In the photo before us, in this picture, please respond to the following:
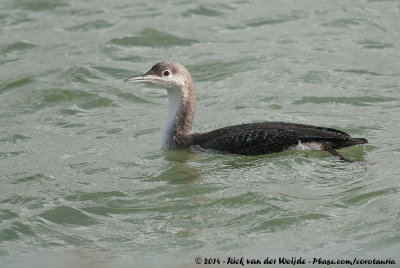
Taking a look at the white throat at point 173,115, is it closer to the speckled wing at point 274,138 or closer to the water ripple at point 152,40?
the speckled wing at point 274,138

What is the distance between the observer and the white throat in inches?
392

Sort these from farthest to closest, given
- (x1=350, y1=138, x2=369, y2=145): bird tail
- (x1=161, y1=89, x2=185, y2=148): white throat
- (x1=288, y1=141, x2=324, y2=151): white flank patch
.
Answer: (x1=161, y1=89, x2=185, y2=148): white throat, (x1=288, y1=141, x2=324, y2=151): white flank patch, (x1=350, y1=138, x2=369, y2=145): bird tail

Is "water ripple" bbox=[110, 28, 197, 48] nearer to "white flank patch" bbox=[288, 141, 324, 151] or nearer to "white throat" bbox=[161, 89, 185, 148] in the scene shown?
"white throat" bbox=[161, 89, 185, 148]

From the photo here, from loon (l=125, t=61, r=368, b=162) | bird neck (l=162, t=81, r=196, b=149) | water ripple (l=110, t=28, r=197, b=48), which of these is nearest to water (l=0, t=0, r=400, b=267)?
water ripple (l=110, t=28, r=197, b=48)

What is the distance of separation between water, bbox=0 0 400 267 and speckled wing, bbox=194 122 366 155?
15cm

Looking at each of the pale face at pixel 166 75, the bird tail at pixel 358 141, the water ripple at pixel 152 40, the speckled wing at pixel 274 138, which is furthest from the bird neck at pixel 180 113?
the water ripple at pixel 152 40

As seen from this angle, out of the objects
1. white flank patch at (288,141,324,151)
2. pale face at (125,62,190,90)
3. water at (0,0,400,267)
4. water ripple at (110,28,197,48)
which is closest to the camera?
water at (0,0,400,267)

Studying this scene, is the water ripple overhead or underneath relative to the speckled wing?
overhead

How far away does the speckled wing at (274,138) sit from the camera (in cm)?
898

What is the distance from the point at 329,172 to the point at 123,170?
2.22 metres

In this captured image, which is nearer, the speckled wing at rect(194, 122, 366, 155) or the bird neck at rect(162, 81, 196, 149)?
the speckled wing at rect(194, 122, 366, 155)

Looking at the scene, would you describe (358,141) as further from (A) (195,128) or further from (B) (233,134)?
(A) (195,128)

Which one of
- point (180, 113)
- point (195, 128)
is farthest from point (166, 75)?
point (195, 128)

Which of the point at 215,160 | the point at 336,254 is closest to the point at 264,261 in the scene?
the point at 336,254
